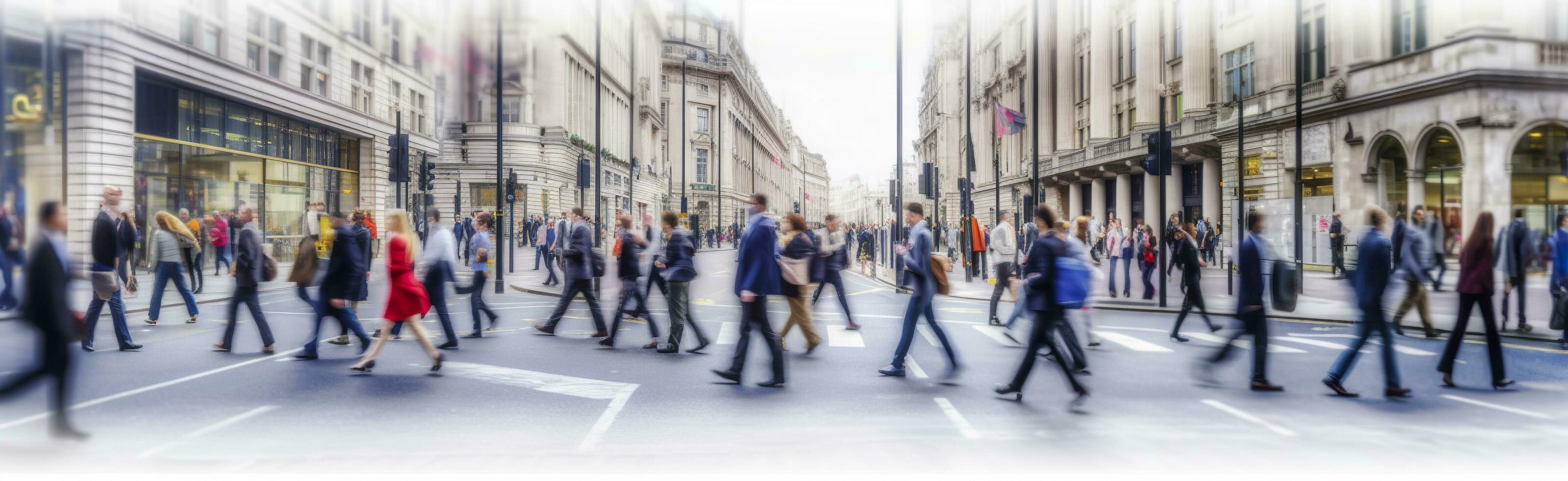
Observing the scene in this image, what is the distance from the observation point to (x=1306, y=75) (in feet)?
57.6

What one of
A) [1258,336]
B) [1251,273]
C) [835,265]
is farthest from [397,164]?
[1258,336]

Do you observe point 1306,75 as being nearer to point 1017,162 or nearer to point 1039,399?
point 1039,399

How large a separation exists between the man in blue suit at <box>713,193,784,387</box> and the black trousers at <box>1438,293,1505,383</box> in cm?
554

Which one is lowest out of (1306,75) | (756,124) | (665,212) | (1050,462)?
(1050,462)

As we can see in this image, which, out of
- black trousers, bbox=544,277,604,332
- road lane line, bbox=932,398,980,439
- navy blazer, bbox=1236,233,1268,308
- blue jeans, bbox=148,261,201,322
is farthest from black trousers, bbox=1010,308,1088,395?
blue jeans, bbox=148,261,201,322

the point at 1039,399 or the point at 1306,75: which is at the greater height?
the point at 1306,75

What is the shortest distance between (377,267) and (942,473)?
24548 millimetres

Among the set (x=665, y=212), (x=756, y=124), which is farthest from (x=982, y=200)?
(x=665, y=212)

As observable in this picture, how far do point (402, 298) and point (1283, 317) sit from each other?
1260cm

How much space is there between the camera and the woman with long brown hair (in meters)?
7.91

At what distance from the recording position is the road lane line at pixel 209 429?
522 cm

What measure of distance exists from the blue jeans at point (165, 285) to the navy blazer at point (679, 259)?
5721mm

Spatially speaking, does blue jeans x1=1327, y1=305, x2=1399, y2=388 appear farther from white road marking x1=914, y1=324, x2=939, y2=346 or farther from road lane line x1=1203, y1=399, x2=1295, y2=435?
white road marking x1=914, y1=324, x2=939, y2=346

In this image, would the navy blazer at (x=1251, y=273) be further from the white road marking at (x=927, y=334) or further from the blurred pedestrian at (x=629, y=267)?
the blurred pedestrian at (x=629, y=267)
